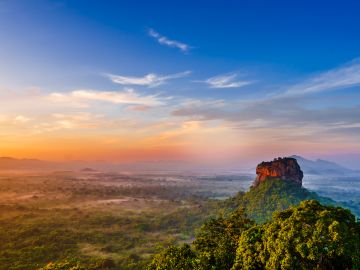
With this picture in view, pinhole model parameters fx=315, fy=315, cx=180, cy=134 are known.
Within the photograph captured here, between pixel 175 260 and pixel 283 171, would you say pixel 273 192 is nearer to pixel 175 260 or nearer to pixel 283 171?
pixel 283 171

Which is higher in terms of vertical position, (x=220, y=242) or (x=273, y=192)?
(x=220, y=242)

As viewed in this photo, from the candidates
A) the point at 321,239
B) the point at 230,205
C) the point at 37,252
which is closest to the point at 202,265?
the point at 321,239

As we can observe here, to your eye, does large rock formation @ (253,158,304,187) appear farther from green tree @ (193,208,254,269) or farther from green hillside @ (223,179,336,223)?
green tree @ (193,208,254,269)

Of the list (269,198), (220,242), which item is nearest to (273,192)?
(269,198)

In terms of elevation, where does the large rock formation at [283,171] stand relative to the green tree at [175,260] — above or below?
above

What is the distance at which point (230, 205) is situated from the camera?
12850 cm

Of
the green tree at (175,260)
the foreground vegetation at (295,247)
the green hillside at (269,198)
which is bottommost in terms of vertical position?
the green hillside at (269,198)

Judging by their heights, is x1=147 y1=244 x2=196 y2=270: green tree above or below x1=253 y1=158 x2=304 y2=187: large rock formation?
below

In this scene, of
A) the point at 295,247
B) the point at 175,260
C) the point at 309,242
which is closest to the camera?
the point at 309,242

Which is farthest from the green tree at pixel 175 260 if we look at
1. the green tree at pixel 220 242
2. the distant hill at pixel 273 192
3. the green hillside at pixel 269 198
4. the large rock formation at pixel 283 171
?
the large rock formation at pixel 283 171

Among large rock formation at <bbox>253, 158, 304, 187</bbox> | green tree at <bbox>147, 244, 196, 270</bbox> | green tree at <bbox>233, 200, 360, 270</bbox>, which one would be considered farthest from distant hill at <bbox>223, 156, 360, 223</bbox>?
green tree at <bbox>233, 200, 360, 270</bbox>

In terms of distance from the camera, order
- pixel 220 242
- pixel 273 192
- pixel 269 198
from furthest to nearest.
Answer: pixel 273 192
pixel 269 198
pixel 220 242

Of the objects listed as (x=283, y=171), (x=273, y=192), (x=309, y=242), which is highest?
(x=283, y=171)

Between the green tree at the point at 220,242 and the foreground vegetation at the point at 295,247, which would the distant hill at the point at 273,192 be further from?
the foreground vegetation at the point at 295,247
